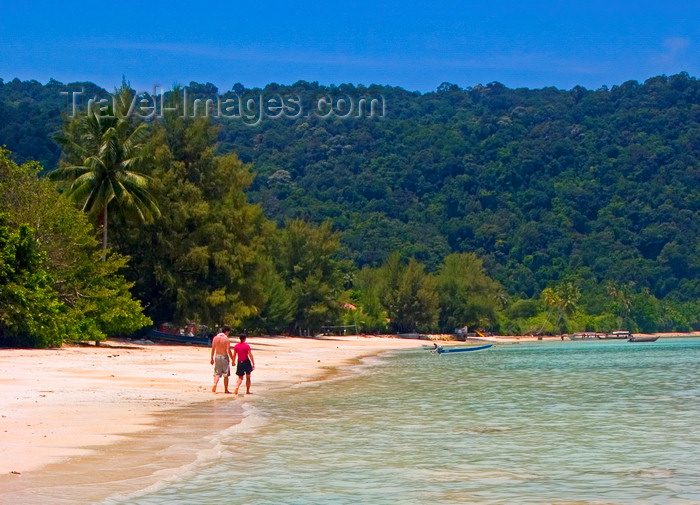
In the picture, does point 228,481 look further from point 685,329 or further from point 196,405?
point 685,329

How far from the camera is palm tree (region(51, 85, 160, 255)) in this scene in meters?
47.6

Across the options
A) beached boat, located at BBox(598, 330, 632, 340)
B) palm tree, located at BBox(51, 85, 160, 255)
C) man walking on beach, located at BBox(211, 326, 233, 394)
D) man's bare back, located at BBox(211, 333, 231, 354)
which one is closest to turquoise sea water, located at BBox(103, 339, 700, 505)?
man walking on beach, located at BBox(211, 326, 233, 394)

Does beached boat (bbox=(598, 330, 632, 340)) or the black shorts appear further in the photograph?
beached boat (bbox=(598, 330, 632, 340))

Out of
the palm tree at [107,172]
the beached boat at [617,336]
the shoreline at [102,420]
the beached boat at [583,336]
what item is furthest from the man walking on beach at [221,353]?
the beached boat at [617,336]

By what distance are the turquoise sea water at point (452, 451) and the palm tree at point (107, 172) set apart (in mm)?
23659

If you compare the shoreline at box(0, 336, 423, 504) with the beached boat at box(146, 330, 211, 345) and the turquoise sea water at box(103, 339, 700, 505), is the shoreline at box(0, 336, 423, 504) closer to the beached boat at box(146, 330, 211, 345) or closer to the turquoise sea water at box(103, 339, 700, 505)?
the turquoise sea water at box(103, 339, 700, 505)

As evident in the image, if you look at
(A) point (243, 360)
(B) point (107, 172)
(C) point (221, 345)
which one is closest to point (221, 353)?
(C) point (221, 345)

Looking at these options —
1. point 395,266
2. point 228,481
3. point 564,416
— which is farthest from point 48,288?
point 395,266

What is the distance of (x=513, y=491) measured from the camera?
12.2 metres

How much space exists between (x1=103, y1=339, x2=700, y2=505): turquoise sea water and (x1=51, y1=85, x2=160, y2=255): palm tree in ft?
77.6

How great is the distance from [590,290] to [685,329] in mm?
21666

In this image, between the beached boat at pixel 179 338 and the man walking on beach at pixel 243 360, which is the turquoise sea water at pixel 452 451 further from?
the beached boat at pixel 179 338

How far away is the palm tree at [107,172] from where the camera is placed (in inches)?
1875

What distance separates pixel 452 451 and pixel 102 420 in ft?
22.5
